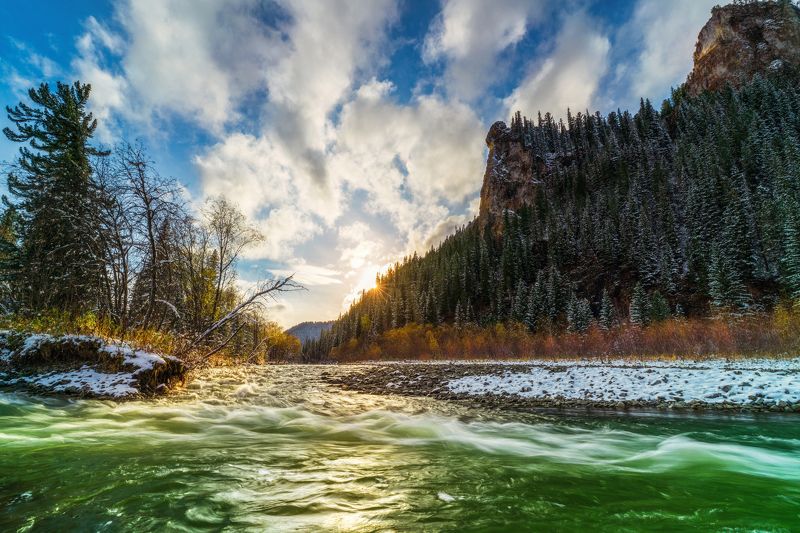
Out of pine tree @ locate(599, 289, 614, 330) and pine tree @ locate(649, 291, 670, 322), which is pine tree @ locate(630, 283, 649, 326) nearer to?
pine tree @ locate(649, 291, 670, 322)

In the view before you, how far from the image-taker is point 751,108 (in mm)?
78188

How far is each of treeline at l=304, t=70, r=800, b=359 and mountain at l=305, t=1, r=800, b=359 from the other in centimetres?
34

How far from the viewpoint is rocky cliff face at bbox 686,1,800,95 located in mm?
99375

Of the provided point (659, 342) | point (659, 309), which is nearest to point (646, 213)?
point (659, 309)

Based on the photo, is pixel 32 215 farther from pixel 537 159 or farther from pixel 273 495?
pixel 537 159

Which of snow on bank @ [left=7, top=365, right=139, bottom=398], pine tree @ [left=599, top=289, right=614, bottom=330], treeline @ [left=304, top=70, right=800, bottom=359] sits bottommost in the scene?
snow on bank @ [left=7, top=365, right=139, bottom=398]

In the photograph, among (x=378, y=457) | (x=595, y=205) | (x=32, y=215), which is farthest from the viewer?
(x=595, y=205)

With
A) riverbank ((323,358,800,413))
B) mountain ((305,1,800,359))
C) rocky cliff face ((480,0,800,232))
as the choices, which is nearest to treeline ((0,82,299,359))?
riverbank ((323,358,800,413))

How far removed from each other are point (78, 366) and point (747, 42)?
16322 centimetres

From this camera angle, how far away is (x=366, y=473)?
4137mm

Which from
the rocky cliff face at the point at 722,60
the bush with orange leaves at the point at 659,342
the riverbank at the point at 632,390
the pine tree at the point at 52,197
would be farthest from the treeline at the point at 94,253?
the rocky cliff face at the point at 722,60

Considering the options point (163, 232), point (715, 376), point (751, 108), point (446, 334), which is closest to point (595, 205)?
point (751, 108)

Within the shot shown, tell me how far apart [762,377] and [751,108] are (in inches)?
3927

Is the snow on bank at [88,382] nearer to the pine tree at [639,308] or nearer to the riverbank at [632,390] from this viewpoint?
the riverbank at [632,390]
